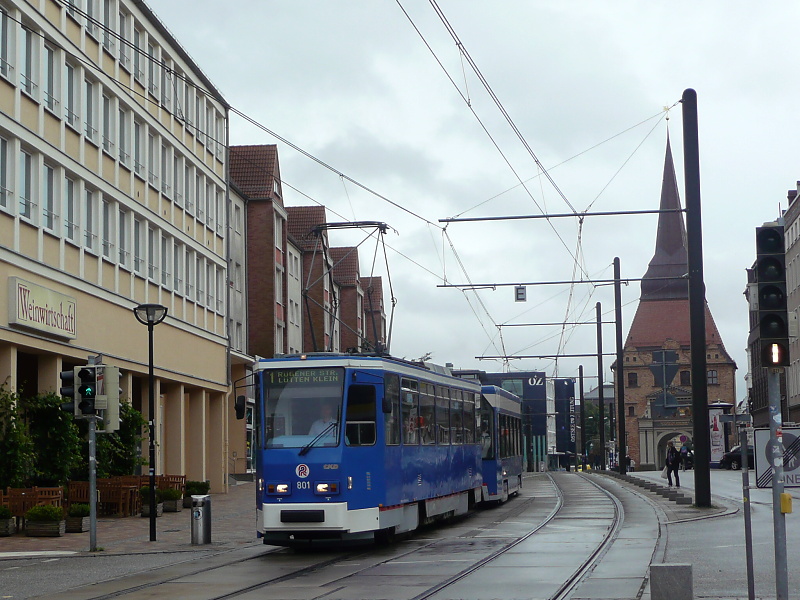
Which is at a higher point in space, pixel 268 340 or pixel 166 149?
pixel 166 149

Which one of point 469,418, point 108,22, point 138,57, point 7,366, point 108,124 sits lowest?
point 469,418

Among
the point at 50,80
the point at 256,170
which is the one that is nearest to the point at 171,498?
the point at 50,80

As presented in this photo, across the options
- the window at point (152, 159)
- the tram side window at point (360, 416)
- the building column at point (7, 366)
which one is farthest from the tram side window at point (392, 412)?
the window at point (152, 159)

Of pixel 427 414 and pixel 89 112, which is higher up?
pixel 89 112

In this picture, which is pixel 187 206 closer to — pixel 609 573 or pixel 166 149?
pixel 166 149

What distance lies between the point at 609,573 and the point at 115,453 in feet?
66.6

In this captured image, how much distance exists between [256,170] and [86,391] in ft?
139

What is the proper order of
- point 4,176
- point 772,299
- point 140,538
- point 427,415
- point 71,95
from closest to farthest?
1. point 772,299
2. point 427,415
3. point 140,538
4. point 4,176
5. point 71,95

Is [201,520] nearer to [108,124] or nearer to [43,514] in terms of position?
[43,514]

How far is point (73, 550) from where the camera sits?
861 inches

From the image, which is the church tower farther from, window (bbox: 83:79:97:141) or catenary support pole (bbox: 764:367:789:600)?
catenary support pole (bbox: 764:367:789:600)

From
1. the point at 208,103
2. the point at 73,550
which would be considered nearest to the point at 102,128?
the point at 208,103

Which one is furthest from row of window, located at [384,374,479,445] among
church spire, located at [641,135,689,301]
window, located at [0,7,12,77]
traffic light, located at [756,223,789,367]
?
church spire, located at [641,135,689,301]

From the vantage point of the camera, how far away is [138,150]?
39.8 m
